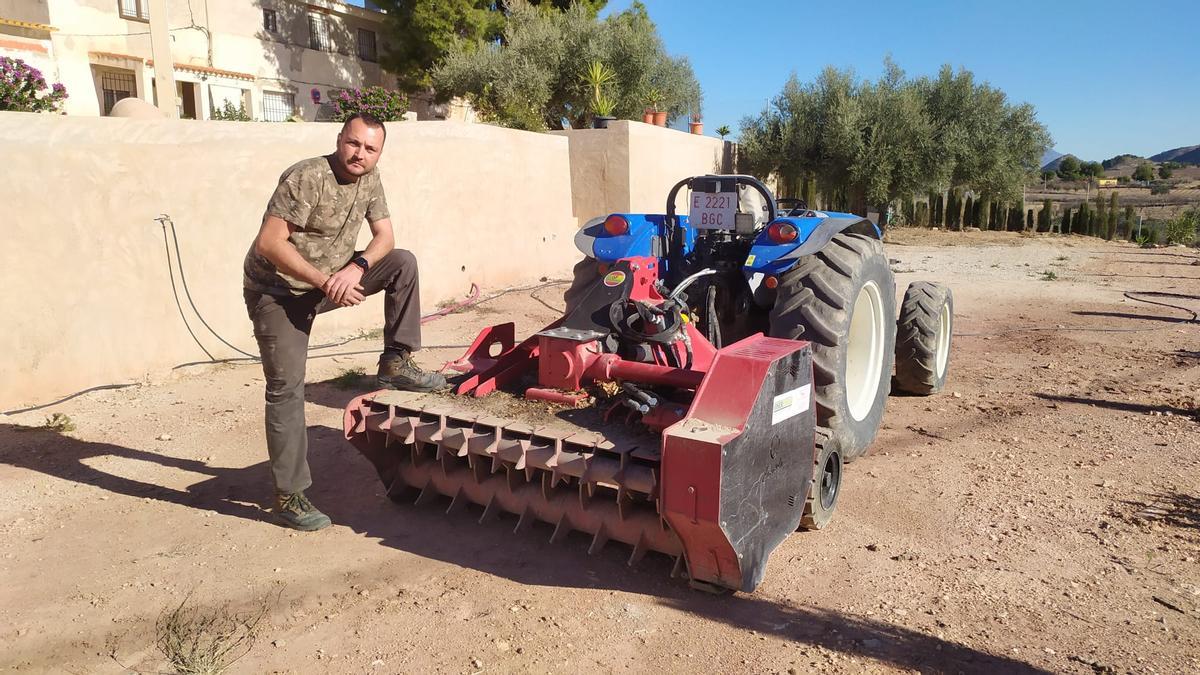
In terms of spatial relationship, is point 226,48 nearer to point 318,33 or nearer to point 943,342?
point 318,33

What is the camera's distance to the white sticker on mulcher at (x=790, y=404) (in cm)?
286

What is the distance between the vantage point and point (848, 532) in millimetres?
3434

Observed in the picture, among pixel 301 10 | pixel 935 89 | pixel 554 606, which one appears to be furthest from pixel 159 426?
pixel 301 10

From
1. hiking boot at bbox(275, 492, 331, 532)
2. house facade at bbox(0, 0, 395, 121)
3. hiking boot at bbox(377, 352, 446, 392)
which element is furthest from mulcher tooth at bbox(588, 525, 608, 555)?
house facade at bbox(0, 0, 395, 121)

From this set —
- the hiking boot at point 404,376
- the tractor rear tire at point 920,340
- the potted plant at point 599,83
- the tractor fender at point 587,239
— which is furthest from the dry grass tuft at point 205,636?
the potted plant at point 599,83

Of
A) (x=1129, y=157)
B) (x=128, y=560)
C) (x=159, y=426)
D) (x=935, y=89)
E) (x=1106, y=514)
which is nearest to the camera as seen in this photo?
(x=128, y=560)

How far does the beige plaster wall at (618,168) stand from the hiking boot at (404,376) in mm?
9039

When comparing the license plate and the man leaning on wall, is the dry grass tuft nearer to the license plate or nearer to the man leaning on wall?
the man leaning on wall

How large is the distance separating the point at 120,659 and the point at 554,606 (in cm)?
139

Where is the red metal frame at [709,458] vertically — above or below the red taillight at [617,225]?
below

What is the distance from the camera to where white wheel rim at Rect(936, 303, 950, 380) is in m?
5.46

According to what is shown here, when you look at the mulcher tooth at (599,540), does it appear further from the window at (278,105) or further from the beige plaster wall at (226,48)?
the window at (278,105)

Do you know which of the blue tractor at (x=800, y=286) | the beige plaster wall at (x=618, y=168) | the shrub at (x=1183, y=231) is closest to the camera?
the blue tractor at (x=800, y=286)

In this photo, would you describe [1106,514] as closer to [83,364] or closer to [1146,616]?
[1146,616]
